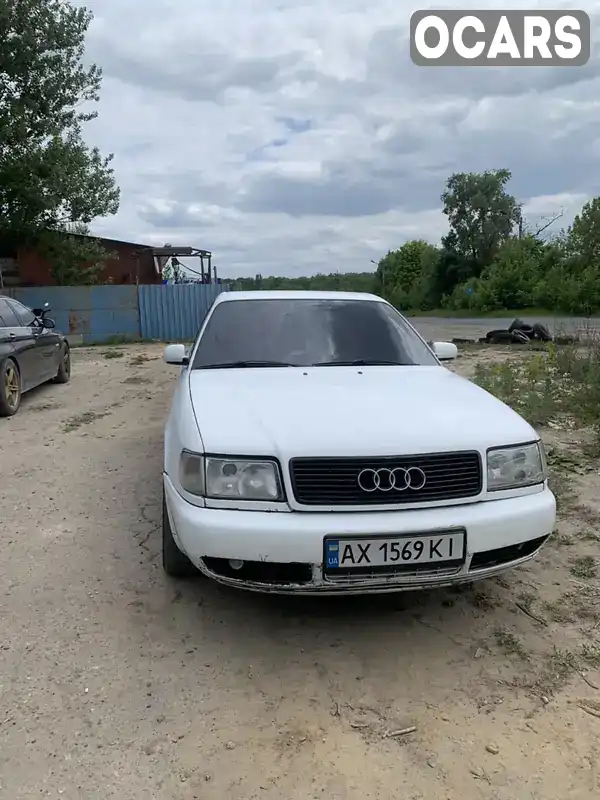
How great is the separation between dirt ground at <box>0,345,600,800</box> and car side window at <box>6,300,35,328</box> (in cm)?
519

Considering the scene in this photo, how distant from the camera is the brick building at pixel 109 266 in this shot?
19.9 meters

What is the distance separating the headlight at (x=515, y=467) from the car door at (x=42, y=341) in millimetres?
7382

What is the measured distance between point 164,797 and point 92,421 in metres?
5.78

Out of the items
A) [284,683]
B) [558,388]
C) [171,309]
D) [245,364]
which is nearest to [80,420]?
[245,364]

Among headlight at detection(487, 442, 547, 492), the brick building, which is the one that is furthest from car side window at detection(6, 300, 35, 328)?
the brick building

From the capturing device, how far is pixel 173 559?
3.15m

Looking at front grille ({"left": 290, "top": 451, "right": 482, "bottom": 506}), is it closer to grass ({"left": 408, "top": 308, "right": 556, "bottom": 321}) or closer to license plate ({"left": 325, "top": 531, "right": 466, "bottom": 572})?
license plate ({"left": 325, "top": 531, "right": 466, "bottom": 572})

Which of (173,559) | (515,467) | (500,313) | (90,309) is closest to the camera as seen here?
(515,467)

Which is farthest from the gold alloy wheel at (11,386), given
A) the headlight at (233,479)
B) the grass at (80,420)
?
the headlight at (233,479)

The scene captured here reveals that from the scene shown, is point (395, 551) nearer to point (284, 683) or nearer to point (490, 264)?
point (284, 683)

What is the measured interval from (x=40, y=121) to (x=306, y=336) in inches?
631

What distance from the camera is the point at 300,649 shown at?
267 cm

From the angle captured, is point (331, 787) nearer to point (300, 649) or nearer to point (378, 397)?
point (300, 649)

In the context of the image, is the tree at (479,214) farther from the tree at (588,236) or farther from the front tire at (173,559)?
the front tire at (173,559)
